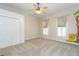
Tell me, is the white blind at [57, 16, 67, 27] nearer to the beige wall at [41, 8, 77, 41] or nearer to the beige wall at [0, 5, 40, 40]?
the beige wall at [41, 8, 77, 41]

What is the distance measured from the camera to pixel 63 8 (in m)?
1.42

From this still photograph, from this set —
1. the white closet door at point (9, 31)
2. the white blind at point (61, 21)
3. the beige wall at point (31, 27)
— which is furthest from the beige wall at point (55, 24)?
the white closet door at point (9, 31)

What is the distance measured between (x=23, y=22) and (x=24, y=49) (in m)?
0.40

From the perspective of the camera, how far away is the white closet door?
4.56ft

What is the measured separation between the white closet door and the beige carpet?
3.3 inches

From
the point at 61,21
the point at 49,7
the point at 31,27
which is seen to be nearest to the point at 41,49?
the point at 31,27

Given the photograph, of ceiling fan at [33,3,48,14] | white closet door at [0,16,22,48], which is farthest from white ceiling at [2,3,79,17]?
white closet door at [0,16,22,48]

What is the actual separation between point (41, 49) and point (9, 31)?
0.54 m

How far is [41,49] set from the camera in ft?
4.87

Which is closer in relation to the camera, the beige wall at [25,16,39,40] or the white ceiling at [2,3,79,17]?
the white ceiling at [2,3,79,17]

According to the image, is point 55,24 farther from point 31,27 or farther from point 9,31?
point 9,31

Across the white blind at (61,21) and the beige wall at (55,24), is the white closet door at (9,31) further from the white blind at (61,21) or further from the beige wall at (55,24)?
the white blind at (61,21)

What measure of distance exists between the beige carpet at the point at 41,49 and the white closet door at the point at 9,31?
0.08 metres

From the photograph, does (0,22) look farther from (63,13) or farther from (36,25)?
(63,13)
